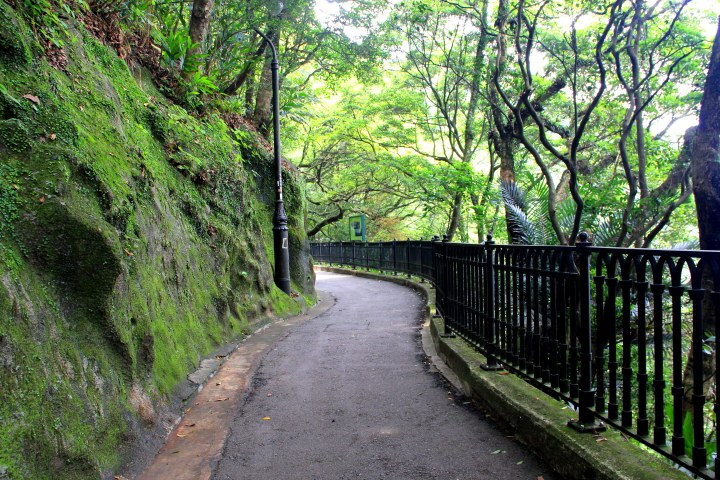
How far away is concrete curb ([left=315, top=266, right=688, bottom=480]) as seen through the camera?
273 centimetres

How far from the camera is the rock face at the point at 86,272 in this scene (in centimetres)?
288

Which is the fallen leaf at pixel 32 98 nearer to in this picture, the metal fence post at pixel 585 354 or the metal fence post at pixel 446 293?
the metal fence post at pixel 585 354

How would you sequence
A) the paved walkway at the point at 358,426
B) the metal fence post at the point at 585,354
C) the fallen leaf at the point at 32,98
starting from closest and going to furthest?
the metal fence post at the point at 585,354 < the paved walkway at the point at 358,426 < the fallen leaf at the point at 32,98

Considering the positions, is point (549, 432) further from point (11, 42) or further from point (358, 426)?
point (11, 42)

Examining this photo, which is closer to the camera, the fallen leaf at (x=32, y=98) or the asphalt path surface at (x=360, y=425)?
the asphalt path surface at (x=360, y=425)

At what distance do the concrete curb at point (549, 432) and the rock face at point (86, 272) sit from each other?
9.25 ft

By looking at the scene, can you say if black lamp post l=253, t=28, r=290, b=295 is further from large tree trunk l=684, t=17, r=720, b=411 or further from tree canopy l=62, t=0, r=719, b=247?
large tree trunk l=684, t=17, r=720, b=411

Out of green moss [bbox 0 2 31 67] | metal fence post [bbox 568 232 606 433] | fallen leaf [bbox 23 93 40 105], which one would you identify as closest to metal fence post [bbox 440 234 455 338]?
metal fence post [bbox 568 232 606 433]

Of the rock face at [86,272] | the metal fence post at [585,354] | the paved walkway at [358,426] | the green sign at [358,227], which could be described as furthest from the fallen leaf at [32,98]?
the green sign at [358,227]

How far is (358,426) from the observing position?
4367 mm

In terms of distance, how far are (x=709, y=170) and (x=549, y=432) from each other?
4.72 meters

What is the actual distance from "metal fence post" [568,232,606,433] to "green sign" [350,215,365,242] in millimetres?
20211

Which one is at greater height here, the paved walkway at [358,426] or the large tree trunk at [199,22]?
the large tree trunk at [199,22]

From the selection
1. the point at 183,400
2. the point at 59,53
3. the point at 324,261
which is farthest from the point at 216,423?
the point at 324,261
